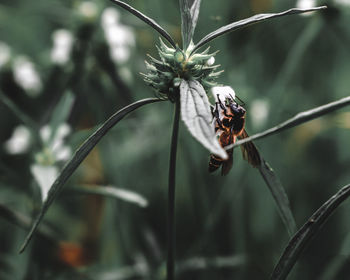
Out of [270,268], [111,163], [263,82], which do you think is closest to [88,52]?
[111,163]

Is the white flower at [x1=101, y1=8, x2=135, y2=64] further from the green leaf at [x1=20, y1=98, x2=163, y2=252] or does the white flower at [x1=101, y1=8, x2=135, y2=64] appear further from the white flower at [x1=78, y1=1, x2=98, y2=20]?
the green leaf at [x1=20, y1=98, x2=163, y2=252]

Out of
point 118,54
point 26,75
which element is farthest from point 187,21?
point 26,75

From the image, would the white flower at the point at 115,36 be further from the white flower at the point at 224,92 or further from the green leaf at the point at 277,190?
the green leaf at the point at 277,190

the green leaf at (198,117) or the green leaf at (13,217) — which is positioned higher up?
the green leaf at (198,117)

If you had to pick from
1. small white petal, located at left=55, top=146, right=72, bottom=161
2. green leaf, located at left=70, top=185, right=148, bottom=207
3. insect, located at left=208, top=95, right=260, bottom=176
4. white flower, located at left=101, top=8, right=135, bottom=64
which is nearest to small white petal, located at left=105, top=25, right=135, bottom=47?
white flower, located at left=101, top=8, right=135, bottom=64

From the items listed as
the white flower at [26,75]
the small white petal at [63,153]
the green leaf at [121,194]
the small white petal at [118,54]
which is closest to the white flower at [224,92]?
the green leaf at [121,194]

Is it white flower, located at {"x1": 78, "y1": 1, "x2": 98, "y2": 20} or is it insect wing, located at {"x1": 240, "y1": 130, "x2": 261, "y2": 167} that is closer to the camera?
insect wing, located at {"x1": 240, "y1": 130, "x2": 261, "y2": 167}

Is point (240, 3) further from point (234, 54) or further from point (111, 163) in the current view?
point (111, 163)

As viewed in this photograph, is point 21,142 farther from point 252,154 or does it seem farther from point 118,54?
point 252,154
